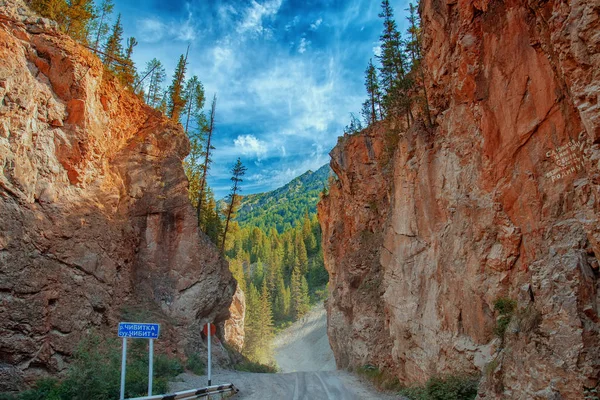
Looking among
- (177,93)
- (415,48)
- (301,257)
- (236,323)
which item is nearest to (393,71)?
(415,48)

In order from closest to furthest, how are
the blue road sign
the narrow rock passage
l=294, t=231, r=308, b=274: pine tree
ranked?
the blue road sign
the narrow rock passage
l=294, t=231, r=308, b=274: pine tree

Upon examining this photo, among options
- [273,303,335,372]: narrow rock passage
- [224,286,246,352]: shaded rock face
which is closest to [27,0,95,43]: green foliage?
[224,286,246,352]: shaded rock face

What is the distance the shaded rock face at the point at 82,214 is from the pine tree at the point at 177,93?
19.0 ft

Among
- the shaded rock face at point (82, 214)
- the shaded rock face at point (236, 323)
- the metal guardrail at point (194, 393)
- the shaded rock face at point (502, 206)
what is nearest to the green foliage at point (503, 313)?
the shaded rock face at point (502, 206)

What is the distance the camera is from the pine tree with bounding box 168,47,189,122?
32531 millimetres

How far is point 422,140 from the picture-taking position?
16.8 metres

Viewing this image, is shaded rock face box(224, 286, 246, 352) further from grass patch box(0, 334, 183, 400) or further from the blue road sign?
the blue road sign

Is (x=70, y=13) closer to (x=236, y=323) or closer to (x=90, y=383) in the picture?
(x=90, y=383)

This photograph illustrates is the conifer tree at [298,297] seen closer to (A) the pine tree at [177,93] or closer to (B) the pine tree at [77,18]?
(A) the pine tree at [177,93]

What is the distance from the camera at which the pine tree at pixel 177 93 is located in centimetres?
3253

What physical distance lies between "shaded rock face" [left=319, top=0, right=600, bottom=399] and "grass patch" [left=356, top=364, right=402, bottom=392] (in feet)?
1.74

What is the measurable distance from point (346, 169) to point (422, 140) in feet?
52.3

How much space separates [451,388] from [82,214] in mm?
17922

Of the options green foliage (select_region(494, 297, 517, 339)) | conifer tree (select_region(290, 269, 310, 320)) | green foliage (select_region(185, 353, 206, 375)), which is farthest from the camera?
conifer tree (select_region(290, 269, 310, 320))
